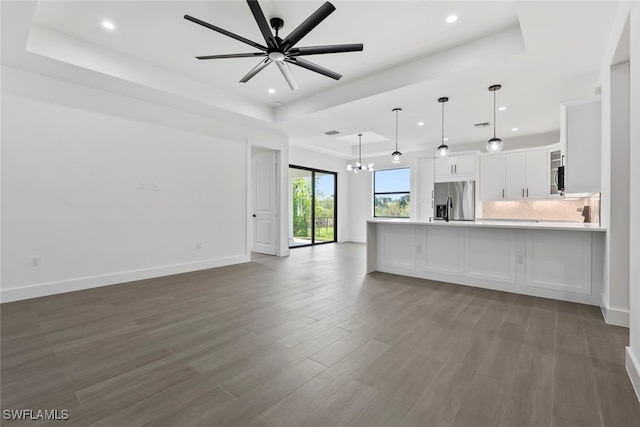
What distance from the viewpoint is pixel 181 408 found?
5.27ft

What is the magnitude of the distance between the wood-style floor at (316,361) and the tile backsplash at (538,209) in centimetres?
419

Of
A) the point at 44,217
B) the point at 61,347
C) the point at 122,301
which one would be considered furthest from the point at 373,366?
the point at 44,217

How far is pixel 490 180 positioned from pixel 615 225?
4.50 m

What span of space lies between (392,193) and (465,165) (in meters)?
2.40

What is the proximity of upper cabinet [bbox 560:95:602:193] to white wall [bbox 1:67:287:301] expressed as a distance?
17.5ft

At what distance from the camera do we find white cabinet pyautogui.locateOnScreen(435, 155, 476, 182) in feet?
23.5

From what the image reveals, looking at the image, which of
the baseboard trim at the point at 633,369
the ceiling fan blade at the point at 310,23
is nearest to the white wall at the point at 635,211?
the baseboard trim at the point at 633,369

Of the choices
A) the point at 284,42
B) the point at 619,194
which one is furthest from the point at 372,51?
the point at 619,194

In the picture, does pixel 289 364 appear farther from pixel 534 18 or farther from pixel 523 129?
pixel 523 129

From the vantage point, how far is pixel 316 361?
2098 millimetres

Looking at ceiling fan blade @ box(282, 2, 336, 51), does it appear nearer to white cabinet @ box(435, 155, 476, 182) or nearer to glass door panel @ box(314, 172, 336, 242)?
white cabinet @ box(435, 155, 476, 182)

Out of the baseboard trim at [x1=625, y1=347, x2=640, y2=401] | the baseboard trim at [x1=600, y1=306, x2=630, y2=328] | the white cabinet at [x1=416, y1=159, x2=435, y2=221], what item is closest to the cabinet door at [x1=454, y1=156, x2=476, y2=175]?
the white cabinet at [x1=416, y1=159, x2=435, y2=221]

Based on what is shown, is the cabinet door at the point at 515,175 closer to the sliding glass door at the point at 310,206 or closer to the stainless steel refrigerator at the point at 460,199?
the stainless steel refrigerator at the point at 460,199

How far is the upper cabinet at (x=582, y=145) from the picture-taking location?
3.22 m
